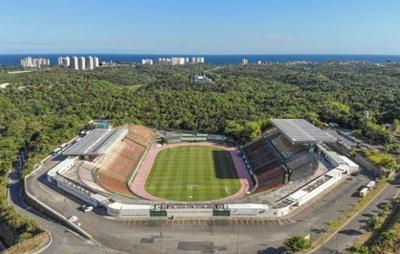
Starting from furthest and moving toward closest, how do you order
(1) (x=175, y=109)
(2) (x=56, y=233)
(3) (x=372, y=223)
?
(1) (x=175, y=109), (2) (x=56, y=233), (3) (x=372, y=223)

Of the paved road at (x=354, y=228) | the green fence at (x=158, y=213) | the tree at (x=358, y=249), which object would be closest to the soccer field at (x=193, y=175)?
the green fence at (x=158, y=213)

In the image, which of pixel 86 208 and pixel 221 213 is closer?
pixel 221 213

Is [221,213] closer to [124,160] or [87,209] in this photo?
[87,209]

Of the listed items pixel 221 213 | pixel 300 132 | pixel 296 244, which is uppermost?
pixel 300 132

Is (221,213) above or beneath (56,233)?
above

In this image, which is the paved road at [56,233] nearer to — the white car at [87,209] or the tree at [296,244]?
the white car at [87,209]

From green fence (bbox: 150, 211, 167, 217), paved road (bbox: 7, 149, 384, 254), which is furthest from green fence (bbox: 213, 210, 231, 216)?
green fence (bbox: 150, 211, 167, 217)

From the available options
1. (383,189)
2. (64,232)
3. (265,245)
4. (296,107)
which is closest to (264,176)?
(383,189)

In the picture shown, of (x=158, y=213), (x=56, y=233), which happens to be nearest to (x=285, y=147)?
(x=158, y=213)
